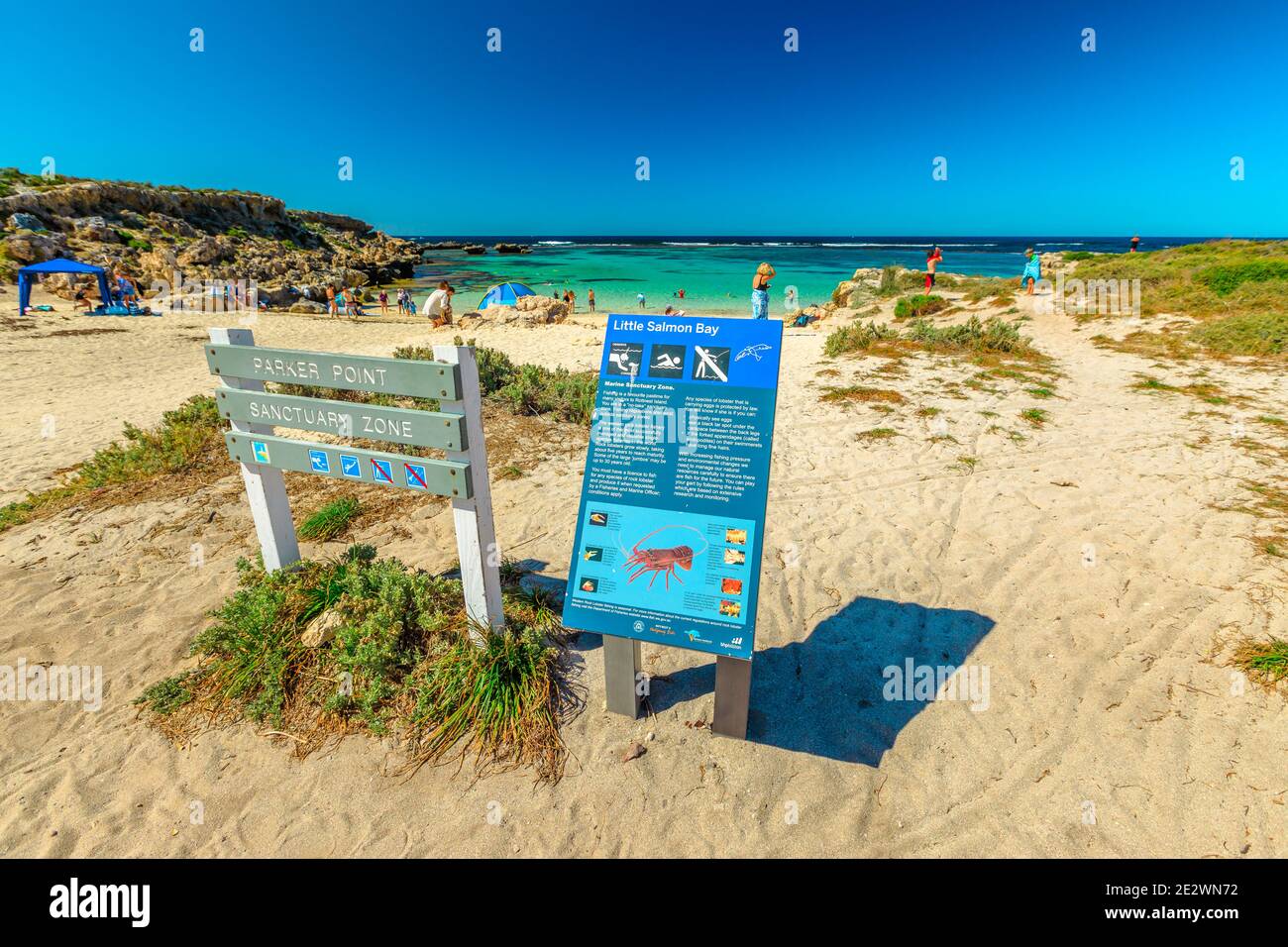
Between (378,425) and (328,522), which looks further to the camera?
(328,522)

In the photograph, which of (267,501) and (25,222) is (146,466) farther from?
(25,222)

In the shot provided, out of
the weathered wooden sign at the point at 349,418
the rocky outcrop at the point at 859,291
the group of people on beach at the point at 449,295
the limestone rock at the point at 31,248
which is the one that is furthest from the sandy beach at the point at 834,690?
the limestone rock at the point at 31,248

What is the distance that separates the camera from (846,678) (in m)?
3.97

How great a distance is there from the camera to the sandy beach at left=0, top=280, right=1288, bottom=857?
2.96 meters

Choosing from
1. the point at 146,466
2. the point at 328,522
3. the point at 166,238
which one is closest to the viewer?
the point at 328,522

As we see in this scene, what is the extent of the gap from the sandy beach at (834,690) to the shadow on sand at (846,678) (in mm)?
19

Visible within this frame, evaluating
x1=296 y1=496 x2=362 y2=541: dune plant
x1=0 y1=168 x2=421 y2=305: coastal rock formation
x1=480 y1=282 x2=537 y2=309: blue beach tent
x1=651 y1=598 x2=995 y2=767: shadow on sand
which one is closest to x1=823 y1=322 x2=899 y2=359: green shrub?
x1=651 y1=598 x2=995 y2=767: shadow on sand

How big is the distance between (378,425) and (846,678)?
12.0 feet

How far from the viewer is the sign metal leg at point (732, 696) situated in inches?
128

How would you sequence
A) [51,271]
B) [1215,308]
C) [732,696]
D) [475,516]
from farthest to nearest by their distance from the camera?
[51,271], [1215,308], [475,516], [732,696]

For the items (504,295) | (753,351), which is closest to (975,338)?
(753,351)

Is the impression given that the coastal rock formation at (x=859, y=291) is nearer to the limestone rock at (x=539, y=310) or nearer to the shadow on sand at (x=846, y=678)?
the limestone rock at (x=539, y=310)
